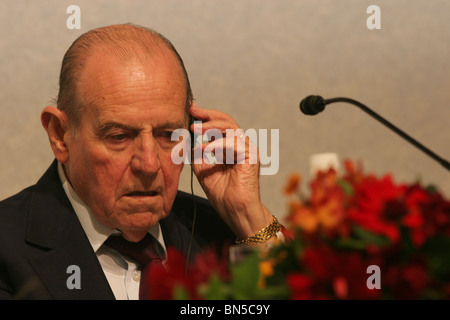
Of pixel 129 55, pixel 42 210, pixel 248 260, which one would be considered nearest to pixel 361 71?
pixel 129 55

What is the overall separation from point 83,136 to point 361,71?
1333 mm

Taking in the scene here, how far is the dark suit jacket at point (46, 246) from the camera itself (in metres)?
1.32

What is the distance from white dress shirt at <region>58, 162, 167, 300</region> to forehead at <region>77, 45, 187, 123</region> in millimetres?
265

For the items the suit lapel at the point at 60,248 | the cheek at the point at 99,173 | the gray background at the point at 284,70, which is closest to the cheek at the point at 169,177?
the cheek at the point at 99,173

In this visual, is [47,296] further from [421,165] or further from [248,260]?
[421,165]

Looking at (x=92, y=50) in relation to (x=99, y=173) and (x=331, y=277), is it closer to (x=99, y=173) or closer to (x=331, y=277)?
(x=99, y=173)

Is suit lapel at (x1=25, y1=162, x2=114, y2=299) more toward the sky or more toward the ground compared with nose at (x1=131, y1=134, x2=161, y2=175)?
more toward the ground

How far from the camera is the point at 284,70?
2.28 meters

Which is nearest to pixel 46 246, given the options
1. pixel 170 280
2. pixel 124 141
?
pixel 124 141

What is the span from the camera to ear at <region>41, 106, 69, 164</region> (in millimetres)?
1481

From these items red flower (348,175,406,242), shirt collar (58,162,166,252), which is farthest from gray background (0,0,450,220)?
red flower (348,175,406,242)

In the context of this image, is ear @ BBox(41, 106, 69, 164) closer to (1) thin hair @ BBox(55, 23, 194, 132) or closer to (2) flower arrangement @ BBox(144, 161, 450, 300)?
(1) thin hair @ BBox(55, 23, 194, 132)

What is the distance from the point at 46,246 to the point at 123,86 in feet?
1.43

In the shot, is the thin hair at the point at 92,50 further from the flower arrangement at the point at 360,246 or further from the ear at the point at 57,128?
the flower arrangement at the point at 360,246
